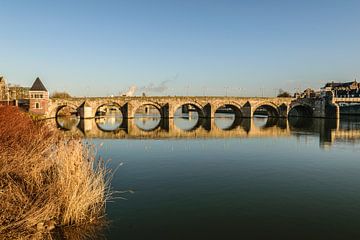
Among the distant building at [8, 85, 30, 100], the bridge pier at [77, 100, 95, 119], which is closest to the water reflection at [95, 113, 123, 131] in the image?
the bridge pier at [77, 100, 95, 119]

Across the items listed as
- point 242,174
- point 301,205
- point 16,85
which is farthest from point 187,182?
point 16,85

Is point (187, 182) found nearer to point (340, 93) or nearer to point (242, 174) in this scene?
point (242, 174)

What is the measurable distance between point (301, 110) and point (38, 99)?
73494 mm

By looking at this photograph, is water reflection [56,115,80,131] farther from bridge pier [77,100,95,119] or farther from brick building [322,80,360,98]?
brick building [322,80,360,98]

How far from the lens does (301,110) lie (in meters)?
89.1

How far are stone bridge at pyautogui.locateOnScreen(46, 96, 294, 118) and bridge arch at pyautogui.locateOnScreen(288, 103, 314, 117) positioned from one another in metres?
3.39

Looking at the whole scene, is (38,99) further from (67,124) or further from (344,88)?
(344,88)

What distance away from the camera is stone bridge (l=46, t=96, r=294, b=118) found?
69.2 metres

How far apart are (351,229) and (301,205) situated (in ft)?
7.52

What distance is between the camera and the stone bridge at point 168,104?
69.2 meters

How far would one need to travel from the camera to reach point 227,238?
860 centimetres

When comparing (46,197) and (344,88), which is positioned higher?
(344,88)

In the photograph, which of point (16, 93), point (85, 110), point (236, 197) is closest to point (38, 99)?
point (85, 110)

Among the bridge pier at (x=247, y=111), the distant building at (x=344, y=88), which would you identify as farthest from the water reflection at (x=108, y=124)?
the distant building at (x=344, y=88)
